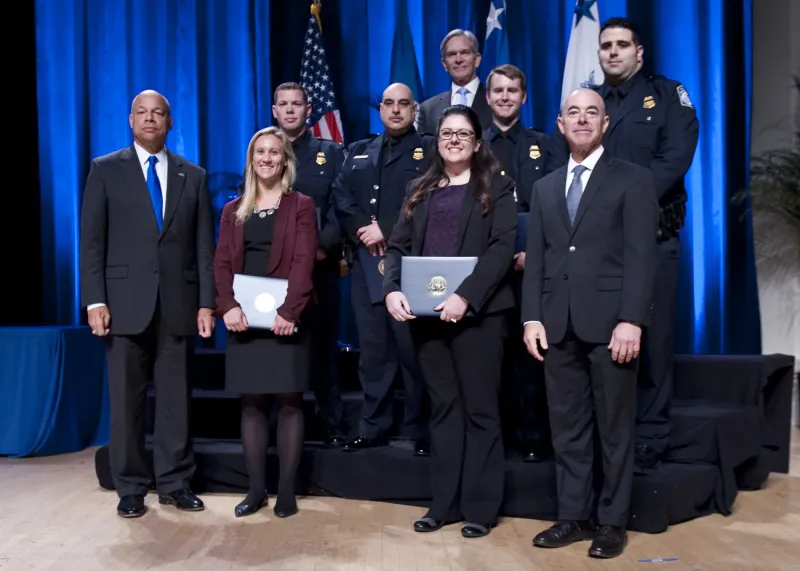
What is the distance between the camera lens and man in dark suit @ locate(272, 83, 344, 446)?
163 inches

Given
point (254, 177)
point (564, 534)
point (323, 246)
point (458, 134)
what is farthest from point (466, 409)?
point (254, 177)

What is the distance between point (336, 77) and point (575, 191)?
3.02 meters

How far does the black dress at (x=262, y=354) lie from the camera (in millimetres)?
3568

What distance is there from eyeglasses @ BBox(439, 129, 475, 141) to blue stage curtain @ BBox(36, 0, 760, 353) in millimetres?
2517

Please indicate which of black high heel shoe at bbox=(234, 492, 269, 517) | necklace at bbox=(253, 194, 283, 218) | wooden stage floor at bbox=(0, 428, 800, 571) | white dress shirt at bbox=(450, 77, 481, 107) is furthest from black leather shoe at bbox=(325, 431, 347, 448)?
white dress shirt at bbox=(450, 77, 481, 107)

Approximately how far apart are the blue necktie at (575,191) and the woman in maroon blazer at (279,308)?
1.05m

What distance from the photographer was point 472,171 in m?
3.37

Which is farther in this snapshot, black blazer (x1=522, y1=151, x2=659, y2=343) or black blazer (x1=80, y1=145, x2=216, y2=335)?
black blazer (x1=80, y1=145, x2=216, y2=335)

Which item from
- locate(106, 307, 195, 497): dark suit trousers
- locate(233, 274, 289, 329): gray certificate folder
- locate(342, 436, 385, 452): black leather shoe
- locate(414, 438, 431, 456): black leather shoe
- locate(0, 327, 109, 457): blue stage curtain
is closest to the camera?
locate(233, 274, 289, 329): gray certificate folder

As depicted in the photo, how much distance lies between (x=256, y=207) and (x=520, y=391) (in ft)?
4.45

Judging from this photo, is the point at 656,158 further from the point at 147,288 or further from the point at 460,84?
the point at 147,288

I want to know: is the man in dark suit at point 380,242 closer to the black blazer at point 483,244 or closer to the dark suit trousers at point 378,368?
the dark suit trousers at point 378,368

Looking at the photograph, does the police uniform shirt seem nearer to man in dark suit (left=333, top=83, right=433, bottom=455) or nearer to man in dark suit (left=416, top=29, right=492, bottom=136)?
man in dark suit (left=333, top=83, right=433, bottom=455)

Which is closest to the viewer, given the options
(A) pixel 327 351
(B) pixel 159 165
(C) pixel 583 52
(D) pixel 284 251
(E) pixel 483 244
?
(E) pixel 483 244
